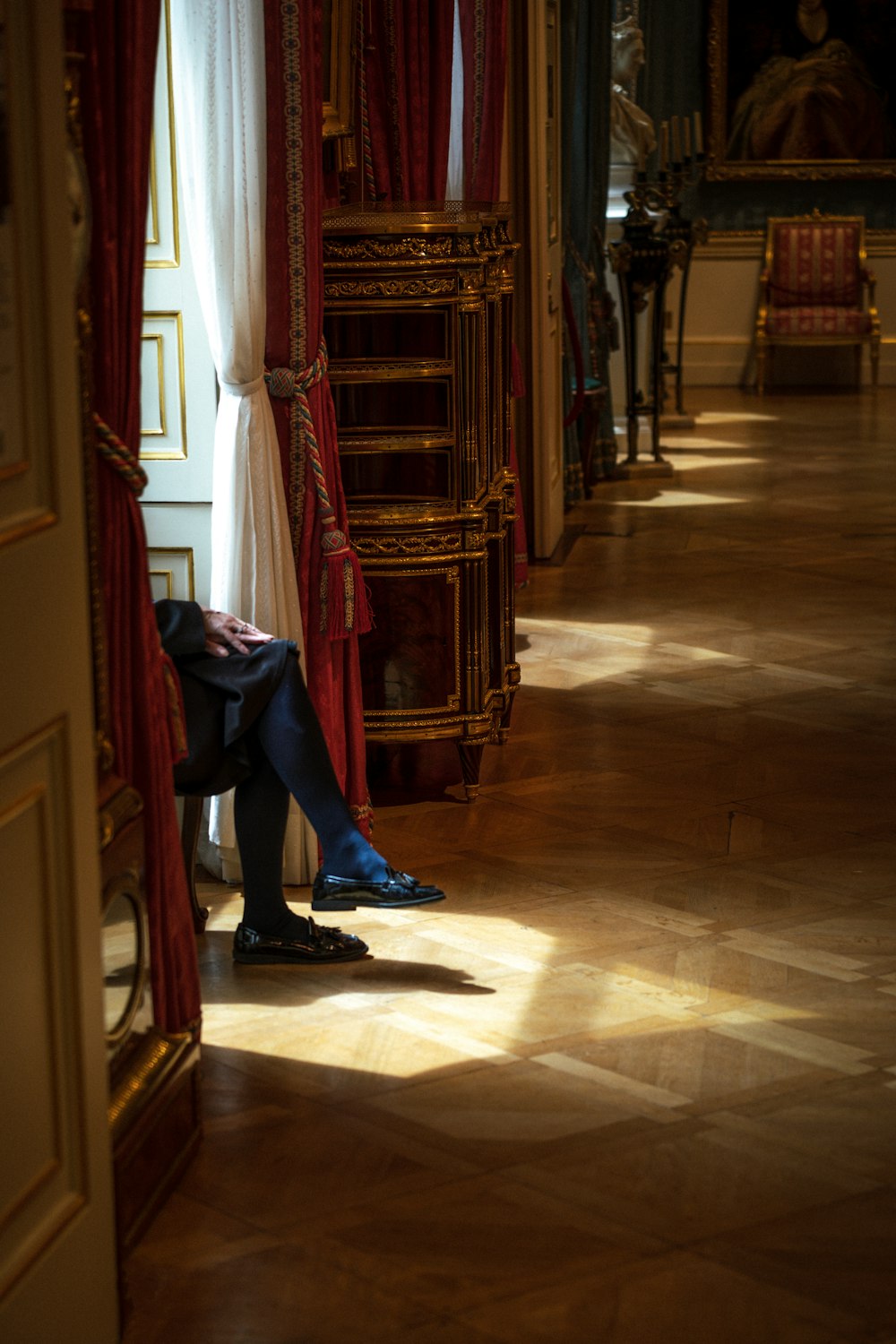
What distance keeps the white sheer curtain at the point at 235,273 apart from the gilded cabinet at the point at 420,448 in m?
0.67

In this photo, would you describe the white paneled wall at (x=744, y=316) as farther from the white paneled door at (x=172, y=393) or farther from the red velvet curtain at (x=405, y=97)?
the white paneled door at (x=172, y=393)

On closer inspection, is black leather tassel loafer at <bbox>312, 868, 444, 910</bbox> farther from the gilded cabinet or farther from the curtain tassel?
the gilded cabinet

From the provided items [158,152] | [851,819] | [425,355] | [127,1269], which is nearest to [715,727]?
[851,819]

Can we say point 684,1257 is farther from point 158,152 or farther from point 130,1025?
point 158,152

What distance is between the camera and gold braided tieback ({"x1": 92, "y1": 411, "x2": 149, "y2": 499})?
105 inches

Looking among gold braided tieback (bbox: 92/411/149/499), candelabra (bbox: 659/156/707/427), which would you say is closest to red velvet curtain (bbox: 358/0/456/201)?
gold braided tieback (bbox: 92/411/149/499)

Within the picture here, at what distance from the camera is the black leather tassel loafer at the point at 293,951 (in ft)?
12.1

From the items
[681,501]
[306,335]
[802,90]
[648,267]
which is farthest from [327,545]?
[802,90]

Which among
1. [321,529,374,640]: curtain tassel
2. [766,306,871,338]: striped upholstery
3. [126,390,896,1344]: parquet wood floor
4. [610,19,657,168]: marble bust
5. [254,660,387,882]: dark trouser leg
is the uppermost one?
[610,19,657,168]: marble bust

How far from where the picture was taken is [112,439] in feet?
8.79

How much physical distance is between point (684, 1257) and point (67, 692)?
1182 millimetres

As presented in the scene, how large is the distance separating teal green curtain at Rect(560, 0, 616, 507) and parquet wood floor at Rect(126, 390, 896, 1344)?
150 inches

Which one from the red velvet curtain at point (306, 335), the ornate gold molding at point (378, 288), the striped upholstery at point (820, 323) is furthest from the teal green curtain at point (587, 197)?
the red velvet curtain at point (306, 335)

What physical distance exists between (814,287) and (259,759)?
36.2 ft
